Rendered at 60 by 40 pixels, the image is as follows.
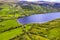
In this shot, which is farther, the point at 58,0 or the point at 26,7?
the point at 58,0

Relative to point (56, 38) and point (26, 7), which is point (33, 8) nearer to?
point (26, 7)

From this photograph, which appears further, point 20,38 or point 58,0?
point 58,0

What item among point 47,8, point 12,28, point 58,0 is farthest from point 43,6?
point 12,28

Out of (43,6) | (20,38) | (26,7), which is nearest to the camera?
(20,38)

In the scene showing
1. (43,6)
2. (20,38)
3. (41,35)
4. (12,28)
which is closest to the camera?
(20,38)

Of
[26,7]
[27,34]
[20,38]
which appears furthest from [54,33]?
[26,7]

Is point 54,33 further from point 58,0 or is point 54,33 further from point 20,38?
point 58,0

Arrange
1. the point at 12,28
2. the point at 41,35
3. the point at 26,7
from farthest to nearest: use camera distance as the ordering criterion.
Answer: the point at 26,7, the point at 12,28, the point at 41,35

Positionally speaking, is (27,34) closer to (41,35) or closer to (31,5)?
(41,35)

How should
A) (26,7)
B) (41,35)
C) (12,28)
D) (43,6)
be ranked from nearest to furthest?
(41,35), (12,28), (26,7), (43,6)
